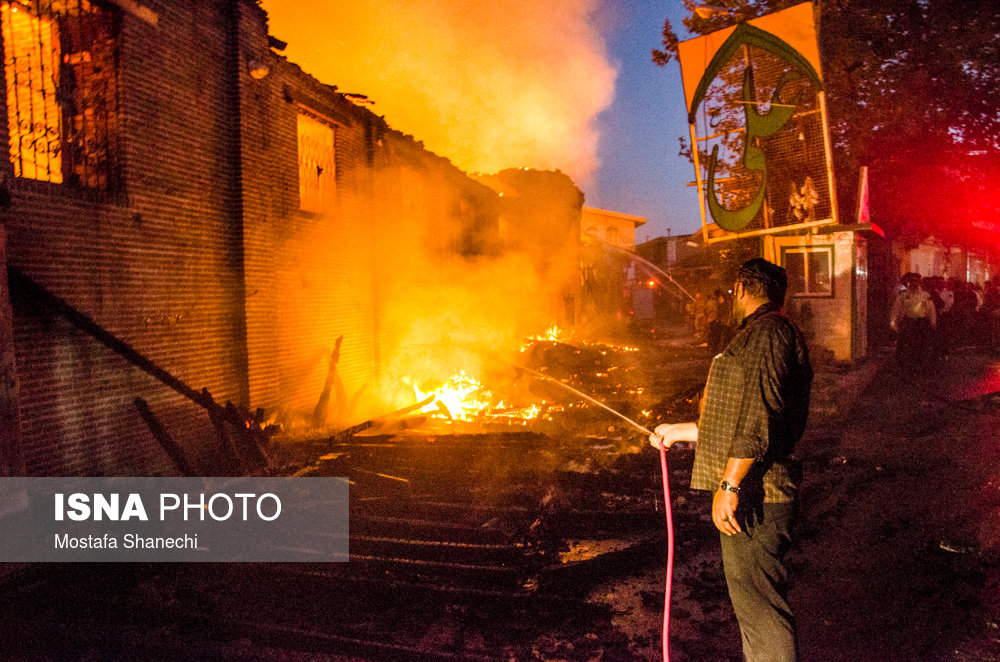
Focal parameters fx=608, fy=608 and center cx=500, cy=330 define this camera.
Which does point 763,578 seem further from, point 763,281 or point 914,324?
point 914,324

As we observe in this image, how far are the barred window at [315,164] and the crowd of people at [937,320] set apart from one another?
506 inches

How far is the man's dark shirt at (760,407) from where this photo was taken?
2.95 metres

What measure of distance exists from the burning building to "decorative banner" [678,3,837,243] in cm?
703

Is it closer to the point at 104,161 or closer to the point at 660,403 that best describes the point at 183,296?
the point at 104,161

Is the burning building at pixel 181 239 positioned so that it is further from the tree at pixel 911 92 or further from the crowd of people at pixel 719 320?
the tree at pixel 911 92

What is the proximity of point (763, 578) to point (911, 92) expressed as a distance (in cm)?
1810

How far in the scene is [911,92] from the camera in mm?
16266

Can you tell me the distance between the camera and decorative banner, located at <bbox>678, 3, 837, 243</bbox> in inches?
486

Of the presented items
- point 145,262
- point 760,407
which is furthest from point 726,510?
point 145,262

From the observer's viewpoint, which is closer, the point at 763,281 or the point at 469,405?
the point at 763,281

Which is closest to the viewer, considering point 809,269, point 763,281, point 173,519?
point 763,281

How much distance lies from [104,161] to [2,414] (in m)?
3.52

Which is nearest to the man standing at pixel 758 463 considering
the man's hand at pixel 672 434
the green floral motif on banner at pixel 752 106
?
the man's hand at pixel 672 434

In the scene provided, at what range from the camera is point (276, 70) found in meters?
9.98
